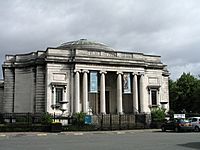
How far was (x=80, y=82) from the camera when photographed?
55.8 m

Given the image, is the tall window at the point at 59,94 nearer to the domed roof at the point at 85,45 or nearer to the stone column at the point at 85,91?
the stone column at the point at 85,91

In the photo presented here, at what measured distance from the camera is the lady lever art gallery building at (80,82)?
54.0 metres

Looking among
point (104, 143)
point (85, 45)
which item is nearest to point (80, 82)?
point (85, 45)

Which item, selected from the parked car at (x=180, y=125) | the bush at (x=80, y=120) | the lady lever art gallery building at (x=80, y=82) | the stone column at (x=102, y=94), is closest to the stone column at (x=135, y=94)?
the lady lever art gallery building at (x=80, y=82)

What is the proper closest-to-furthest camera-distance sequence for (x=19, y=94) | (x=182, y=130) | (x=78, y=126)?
(x=182, y=130) < (x=78, y=126) < (x=19, y=94)

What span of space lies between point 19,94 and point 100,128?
792 inches

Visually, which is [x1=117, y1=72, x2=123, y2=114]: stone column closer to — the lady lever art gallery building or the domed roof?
the lady lever art gallery building

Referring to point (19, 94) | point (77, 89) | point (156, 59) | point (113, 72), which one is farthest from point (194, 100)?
point (19, 94)

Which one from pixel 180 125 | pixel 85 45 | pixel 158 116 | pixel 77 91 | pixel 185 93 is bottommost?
pixel 180 125

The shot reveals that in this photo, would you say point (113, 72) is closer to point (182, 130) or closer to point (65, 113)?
point (65, 113)

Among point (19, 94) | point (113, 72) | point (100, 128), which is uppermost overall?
point (113, 72)

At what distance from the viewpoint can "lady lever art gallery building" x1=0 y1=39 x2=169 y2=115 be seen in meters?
54.0

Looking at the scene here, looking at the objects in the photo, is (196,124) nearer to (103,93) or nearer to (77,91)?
(103,93)

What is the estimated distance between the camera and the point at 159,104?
6025 centimetres
